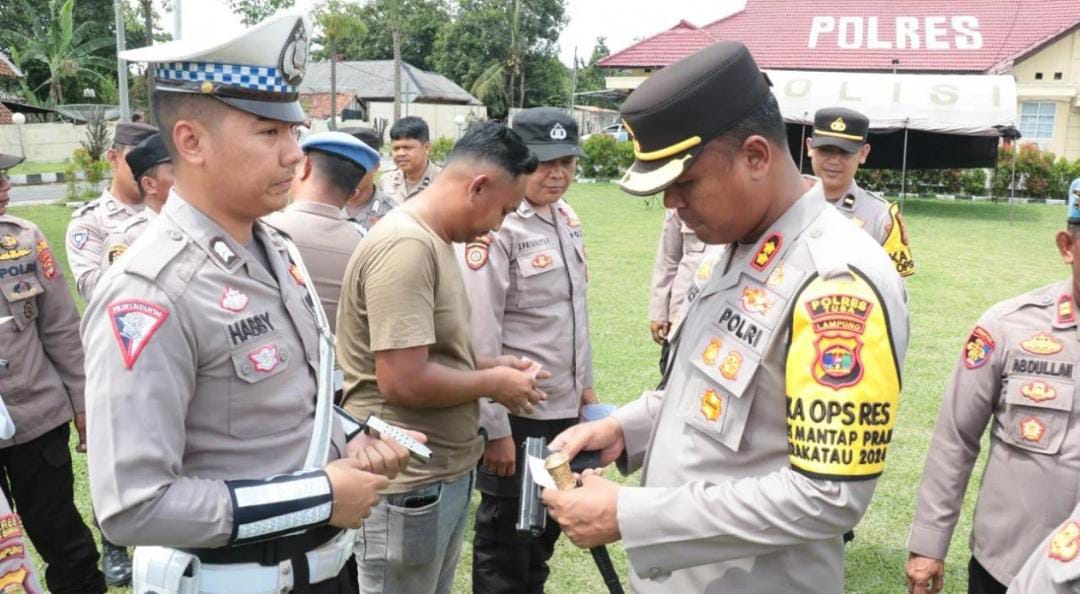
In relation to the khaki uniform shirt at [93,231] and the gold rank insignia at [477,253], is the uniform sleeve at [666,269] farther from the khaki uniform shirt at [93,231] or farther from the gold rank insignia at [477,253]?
the khaki uniform shirt at [93,231]

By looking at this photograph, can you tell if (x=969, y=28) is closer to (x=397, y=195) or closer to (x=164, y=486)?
(x=397, y=195)

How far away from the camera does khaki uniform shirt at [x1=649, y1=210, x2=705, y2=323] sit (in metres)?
5.30

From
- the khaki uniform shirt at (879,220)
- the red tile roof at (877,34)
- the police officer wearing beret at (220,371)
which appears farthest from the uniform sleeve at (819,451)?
the red tile roof at (877,34)

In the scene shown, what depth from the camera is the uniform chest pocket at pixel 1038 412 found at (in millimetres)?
2393

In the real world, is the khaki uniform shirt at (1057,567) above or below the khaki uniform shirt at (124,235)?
below

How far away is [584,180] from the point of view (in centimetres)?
2633

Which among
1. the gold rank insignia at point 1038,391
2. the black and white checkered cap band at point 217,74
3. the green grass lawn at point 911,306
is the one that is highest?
the black and white checkered cap band at point 217,74

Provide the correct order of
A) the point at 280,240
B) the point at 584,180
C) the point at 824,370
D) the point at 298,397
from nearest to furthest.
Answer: the point at 824,370
the point at 298,397
the point at 280,240
the point at 584,180

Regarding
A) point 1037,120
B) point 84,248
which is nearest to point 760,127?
point 84,248

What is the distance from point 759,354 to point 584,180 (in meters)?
24.9

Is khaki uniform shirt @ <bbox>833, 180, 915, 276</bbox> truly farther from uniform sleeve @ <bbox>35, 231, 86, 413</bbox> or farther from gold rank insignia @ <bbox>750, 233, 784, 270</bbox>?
uniform sleeve @ <bbox>35, 231, 86, 413</bbox>

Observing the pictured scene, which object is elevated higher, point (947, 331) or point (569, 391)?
point (569, 391)

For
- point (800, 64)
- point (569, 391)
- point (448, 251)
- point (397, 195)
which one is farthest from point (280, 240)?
point (800, 64)

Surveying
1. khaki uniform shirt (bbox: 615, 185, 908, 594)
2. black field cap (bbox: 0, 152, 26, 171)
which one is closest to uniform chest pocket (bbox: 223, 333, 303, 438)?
khaki uniform shirt (bbox: 615, 185, 908, 594)
